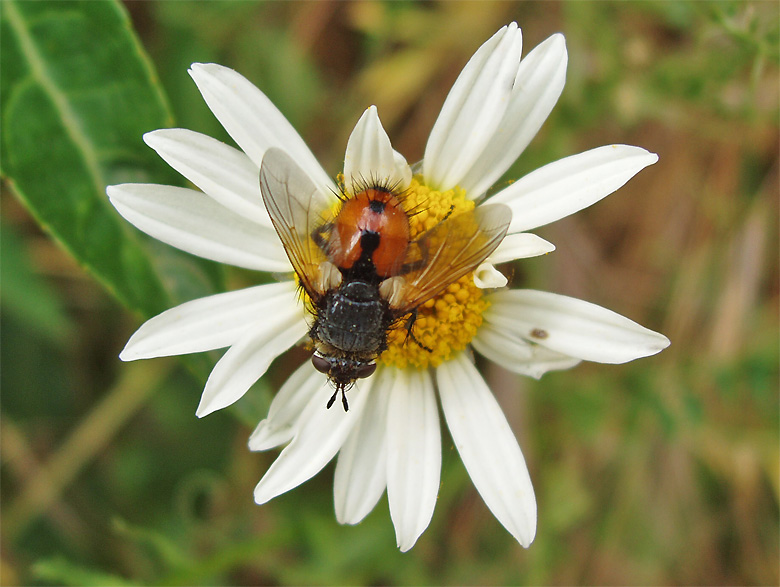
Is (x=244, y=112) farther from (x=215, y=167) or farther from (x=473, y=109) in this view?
(x=473, y=109)

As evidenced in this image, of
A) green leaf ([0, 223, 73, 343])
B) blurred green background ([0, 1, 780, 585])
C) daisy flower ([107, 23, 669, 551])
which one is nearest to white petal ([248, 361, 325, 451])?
daisy flower ([107, 23, 669, 551])

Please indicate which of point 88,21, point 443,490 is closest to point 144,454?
point 443,490

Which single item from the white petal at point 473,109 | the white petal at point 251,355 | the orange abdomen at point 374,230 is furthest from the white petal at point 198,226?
the white petal at point 473,109

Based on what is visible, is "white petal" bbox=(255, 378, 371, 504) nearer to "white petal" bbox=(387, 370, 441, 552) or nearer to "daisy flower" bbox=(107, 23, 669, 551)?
"daisy flower" bbox=(107, 23, 669, 551)

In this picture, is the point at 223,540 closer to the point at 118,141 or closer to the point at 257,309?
the point at 257,309

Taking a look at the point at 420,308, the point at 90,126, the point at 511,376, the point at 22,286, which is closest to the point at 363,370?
the point at 420,308

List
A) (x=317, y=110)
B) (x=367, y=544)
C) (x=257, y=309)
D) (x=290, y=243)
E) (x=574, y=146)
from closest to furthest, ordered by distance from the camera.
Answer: (x=290, y=243), (x=257, y=309), (x=367, y=544), (x=574, y=146), (x=317, y=110)
